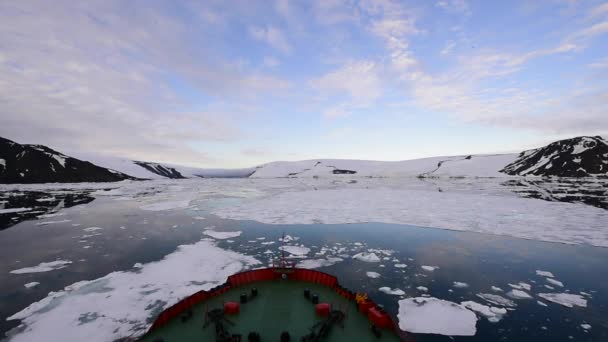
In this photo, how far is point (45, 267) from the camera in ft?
49.0

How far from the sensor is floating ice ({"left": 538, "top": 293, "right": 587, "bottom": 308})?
10.8 m

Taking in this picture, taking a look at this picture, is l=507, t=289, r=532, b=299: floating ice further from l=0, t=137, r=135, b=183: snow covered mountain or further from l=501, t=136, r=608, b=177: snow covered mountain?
l=501, t=136, r=608, b=177: snow covered mountain

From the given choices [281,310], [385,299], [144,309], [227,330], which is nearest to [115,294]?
[144,309]

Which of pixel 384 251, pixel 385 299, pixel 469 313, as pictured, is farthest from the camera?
pixel 384 251

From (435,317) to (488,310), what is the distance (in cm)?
217

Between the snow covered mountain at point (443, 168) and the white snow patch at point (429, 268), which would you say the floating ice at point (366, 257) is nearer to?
the white snow patch at point (429, 268)

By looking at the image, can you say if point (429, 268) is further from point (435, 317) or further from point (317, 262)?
point (317, 262)

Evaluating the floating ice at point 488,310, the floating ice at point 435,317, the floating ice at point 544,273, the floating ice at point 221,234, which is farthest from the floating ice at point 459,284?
the floating ice at point 221,234

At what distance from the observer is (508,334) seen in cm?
879

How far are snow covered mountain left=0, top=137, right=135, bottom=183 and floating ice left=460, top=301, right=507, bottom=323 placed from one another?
4885 inches

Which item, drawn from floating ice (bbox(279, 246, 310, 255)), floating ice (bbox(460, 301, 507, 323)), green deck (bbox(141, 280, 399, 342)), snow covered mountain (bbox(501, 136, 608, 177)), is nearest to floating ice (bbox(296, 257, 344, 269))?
floating ice (bbox(279, 246, 310, 255))

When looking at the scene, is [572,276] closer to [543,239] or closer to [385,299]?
[543,239]

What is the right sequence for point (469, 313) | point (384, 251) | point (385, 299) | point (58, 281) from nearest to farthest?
point (469, 313) < point (385, 299) < point (58, 281) < point (384, 251)

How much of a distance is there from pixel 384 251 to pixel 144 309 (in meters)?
12.9
